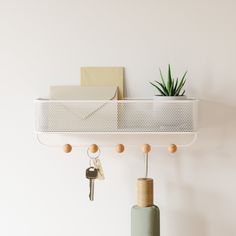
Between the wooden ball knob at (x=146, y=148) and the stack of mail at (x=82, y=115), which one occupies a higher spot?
the stack of mail at (x=82, y=115)

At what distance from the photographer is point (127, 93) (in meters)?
1.32

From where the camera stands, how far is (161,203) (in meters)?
1.34

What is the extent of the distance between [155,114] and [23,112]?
395 millimetres

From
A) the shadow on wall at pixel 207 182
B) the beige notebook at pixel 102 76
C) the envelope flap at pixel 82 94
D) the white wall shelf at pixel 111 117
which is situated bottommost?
the shadow on wall at pixel 207 182

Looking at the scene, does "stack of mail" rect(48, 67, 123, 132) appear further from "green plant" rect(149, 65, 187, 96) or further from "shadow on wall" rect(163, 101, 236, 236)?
"shadow on wall" rect(163, 101, 236, 236)

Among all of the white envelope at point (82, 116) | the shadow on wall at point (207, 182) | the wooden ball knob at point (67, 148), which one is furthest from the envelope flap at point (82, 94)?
the shadow on wall at point (207, 182)

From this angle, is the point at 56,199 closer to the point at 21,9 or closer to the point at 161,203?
the point at 161,203

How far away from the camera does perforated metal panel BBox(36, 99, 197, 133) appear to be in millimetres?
1210

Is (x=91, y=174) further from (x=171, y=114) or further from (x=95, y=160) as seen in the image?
(x=171, y=114)

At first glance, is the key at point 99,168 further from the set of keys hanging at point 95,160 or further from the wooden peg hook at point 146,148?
the wooden peg hook at point 146,148

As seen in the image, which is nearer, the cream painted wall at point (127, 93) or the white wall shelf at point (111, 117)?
the white wall shelf at point (111, 117)

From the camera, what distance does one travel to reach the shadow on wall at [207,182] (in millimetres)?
1321

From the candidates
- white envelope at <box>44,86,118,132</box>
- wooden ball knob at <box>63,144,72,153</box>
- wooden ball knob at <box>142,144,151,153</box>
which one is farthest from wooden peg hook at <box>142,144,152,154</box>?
wooden ball knob at <box>63,144,72,153</box>

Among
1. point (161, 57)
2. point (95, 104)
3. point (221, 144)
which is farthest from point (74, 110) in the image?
point (221, 144)
